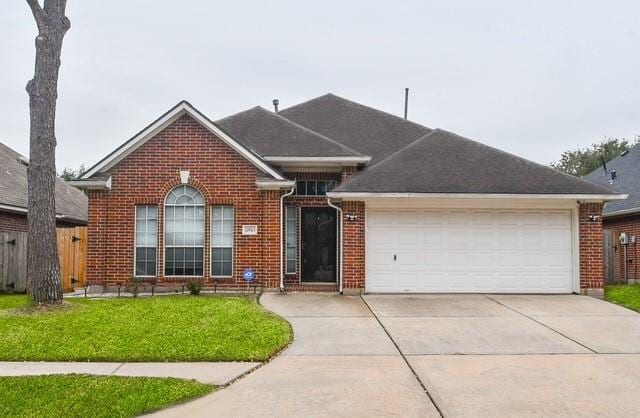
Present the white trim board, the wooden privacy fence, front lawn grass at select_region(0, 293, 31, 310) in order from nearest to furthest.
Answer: front lawn grass at select_region(0, 293, 31, 310) < the white trim board < the wooden privacy fence

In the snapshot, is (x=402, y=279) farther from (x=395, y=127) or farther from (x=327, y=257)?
(x=395, y=127)

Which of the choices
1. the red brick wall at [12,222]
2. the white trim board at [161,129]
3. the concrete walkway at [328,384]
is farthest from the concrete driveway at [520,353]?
the red brick wall at [12,222]

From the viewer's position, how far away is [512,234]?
40.8 ft

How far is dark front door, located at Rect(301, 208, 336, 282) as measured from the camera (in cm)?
1345

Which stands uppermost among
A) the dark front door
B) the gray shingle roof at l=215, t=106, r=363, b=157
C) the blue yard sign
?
the gray shingle roof at l=215, t=106, r=363, b=157

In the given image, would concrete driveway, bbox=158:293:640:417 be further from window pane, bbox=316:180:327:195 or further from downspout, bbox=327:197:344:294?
window pane, bbox=316:180:327:195

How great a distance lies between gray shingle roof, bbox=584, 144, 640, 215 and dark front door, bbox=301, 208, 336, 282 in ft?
28.6

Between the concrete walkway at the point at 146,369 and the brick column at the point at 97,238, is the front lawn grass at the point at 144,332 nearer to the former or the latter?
the concrete walkway at the point at 146,369

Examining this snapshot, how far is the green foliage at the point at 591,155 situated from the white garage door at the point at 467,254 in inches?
1415

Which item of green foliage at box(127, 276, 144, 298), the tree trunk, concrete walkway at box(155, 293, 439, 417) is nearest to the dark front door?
green foliage at box(127, 276, 144, 298)

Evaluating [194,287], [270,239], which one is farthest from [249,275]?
[194,287]

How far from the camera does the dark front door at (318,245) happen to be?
1345cm

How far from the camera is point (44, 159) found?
977 centimetres

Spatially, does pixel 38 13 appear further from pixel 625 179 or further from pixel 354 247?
pixel 625 179
